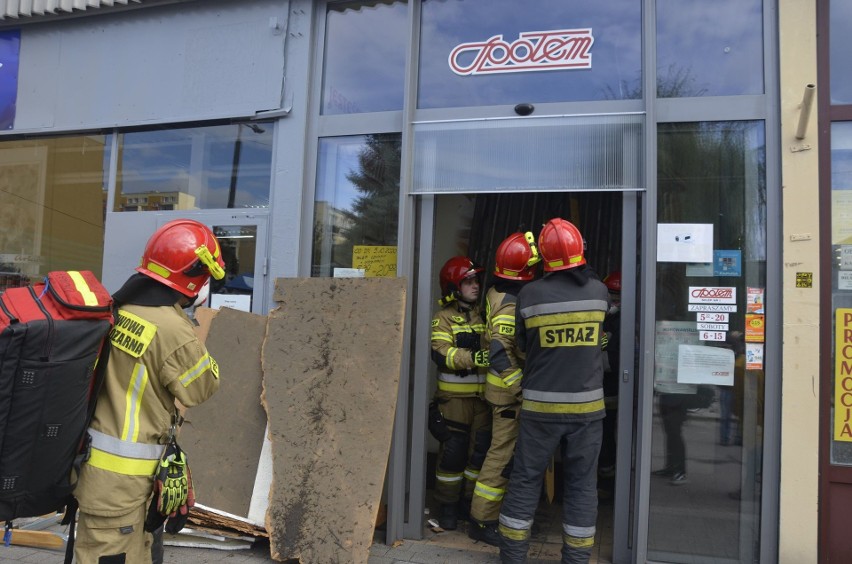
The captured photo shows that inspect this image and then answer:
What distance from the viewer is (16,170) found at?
6.07 metres

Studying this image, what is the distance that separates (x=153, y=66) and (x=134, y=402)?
378 cm

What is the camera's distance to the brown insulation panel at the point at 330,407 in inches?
156

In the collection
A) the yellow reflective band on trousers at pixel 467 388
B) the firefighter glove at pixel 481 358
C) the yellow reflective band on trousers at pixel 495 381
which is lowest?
the yellow reflective band on trousers at pixel 467 388

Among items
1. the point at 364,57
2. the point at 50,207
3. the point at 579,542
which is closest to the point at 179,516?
the point at 579,542

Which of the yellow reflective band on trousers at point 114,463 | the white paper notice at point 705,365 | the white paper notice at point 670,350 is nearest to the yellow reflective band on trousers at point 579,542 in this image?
the white paper notice at point 670,350

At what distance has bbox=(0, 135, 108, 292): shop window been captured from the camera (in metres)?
5.72

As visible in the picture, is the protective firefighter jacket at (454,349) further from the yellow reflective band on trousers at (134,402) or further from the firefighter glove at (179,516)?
the yellow reflective band on trousers at (134,402)

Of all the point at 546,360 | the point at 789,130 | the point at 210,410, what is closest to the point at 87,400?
the point at 210,410

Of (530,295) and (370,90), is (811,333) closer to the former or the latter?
(530,295)

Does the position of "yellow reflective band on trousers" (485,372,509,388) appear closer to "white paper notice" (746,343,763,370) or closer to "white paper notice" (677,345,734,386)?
"white paper notice" (677,345,734,386)

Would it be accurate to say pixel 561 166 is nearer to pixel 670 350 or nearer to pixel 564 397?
pixel 670 350

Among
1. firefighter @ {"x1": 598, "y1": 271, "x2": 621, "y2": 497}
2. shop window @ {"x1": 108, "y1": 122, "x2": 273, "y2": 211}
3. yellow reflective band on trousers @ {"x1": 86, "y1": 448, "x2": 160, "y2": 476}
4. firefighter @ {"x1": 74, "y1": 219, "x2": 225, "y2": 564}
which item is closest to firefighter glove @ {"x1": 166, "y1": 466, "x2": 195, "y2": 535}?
firefighter @ {"x1": 74, "y1": 219, "x2": 225, "y2": 564}

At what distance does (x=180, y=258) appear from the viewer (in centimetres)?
274

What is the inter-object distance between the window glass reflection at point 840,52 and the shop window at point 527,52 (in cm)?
119
